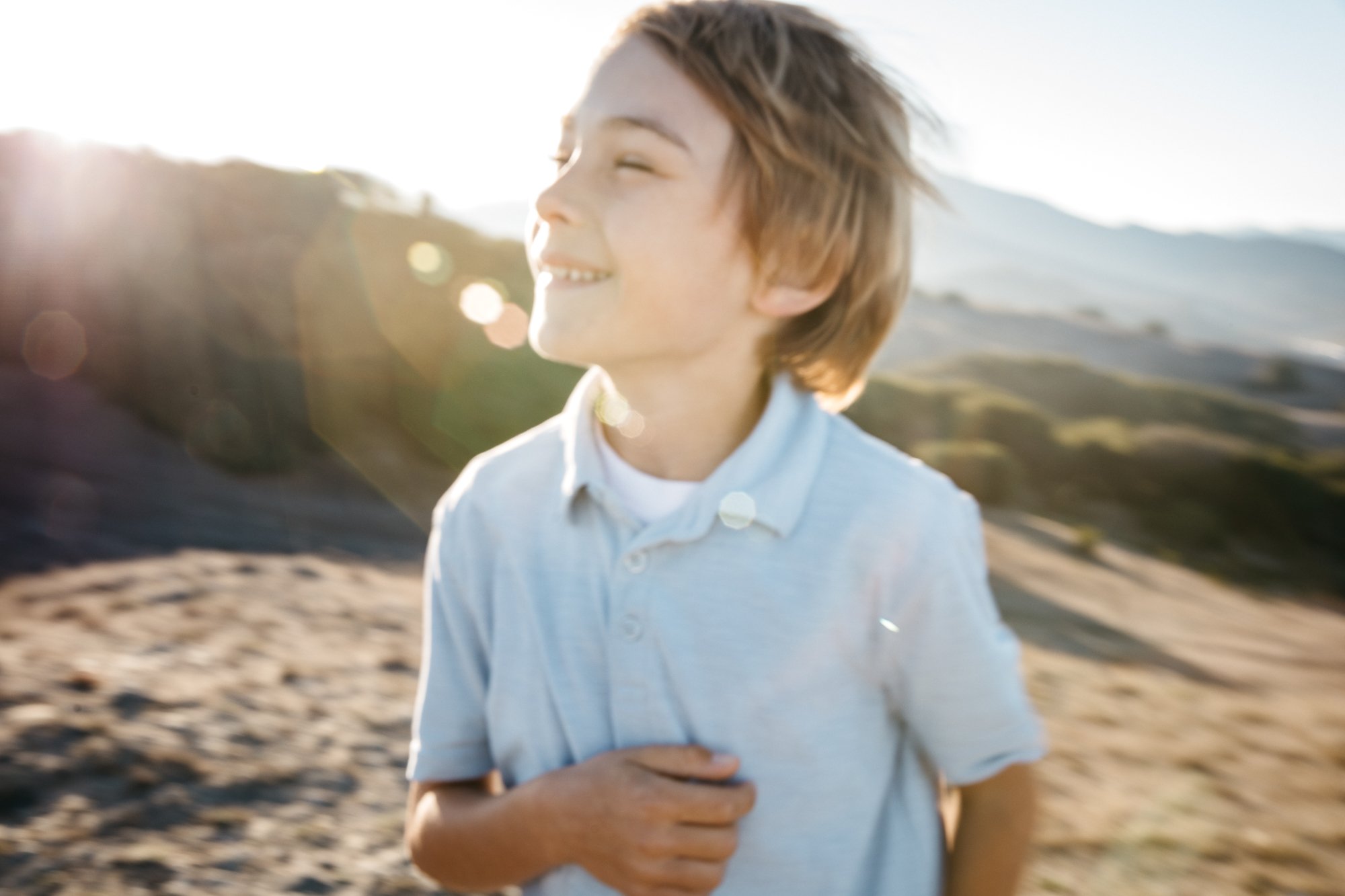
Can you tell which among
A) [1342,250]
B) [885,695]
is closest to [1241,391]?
[885,695]

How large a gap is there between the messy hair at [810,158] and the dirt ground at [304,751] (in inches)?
75.8

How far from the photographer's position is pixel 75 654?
10.7 feet

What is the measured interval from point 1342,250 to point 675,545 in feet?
444

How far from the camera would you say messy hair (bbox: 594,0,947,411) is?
125 centimetres

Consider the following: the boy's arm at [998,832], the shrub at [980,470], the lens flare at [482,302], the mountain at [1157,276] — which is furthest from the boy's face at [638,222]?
the mountain at [1157,276]

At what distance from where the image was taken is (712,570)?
1180 mm

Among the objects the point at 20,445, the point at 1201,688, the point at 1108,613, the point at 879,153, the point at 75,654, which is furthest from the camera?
the point at 1108,613

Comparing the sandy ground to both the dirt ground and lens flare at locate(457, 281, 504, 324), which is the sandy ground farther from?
lens flare at locate(457, 281, 504, 324)

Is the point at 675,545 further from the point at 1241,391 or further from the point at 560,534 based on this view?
the point at 1241,391

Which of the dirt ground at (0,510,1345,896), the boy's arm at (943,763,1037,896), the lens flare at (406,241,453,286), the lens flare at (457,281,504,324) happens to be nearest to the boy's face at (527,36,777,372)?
the boy's arm at (943,763,1037,896)

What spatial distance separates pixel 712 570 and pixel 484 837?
1.60ft

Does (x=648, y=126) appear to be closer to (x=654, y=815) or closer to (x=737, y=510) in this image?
(x=737, y=510)

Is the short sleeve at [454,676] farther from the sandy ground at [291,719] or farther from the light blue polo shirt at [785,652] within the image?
the sandy ground at [291,719]

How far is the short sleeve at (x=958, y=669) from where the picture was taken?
1103 mm
